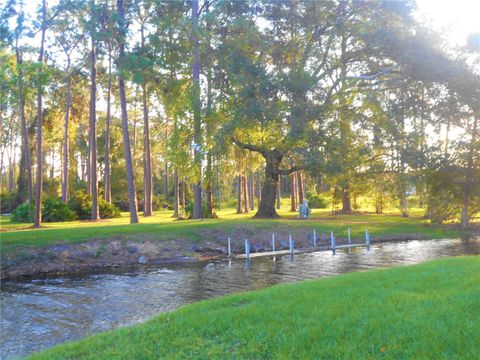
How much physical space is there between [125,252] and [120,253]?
26cm

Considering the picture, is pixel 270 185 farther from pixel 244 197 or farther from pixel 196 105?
pixel 244 197

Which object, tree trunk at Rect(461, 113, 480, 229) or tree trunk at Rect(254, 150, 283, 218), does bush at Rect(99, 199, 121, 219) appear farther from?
tree trunk at Rect(461, 113, 480, 229)

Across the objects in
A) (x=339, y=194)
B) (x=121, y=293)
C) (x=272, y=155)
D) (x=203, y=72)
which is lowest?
(x=121, y=293)

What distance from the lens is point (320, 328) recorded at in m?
7.33

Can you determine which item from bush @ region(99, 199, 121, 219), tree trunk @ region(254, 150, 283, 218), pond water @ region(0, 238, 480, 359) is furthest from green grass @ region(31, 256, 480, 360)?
bush @ region(99, 199, 121, 219)

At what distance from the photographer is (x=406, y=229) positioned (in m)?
34.6

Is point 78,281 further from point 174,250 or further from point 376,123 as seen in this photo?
point 376,123

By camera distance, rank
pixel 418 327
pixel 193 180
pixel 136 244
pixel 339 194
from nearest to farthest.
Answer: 1. pixel 418 327
2. pixel 136 244
3. pixel 193 180
4. pixel 339 194

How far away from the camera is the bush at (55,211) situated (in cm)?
3819

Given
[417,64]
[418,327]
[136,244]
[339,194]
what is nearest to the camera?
[418,327]

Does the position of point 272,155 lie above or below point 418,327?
above

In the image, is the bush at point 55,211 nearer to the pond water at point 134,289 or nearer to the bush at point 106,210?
the bush at point 106,210

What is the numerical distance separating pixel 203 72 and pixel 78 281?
845 inches

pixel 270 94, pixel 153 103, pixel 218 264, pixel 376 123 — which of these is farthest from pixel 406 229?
pixel 153 103
